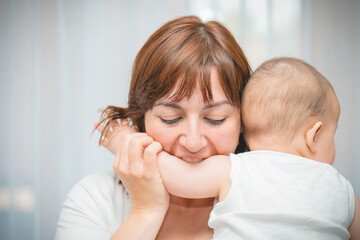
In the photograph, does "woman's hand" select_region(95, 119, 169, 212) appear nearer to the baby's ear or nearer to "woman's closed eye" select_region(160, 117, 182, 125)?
"woman's closed eye" select_region(160, 117, 182, 125)

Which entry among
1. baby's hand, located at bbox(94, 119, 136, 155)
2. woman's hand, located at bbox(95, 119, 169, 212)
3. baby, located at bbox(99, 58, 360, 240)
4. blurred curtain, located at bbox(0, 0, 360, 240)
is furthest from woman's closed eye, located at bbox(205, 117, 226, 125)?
blurred curtain, located at bbox(0, 0, 360, 240)

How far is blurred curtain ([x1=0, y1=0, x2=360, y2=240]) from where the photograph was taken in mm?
2471

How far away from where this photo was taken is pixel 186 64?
3.55ft

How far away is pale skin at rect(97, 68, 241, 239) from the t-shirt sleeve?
0.20 meters

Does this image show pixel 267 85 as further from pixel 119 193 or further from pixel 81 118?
pixel 81 118

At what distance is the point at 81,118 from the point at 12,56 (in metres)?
0.81

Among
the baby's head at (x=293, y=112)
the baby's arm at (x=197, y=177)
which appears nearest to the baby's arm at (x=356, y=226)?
the baby's head at (x=293, y=112)

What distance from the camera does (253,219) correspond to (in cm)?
89

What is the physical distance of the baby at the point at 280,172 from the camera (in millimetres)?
882

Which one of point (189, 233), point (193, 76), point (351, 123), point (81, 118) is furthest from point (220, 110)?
point (351, 123)

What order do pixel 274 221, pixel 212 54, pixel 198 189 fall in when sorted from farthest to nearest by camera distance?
pixel 212 54 < pixel 198 189 < pixel 274 221

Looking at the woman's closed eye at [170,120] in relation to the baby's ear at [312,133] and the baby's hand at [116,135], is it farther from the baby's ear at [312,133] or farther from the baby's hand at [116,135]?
the baby's ear at [312,133]

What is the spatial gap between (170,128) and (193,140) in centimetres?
12

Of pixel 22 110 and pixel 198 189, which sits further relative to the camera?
pixel 22 110
